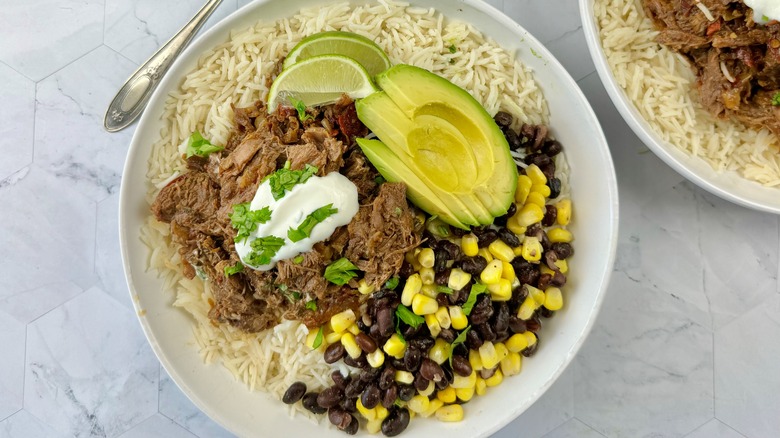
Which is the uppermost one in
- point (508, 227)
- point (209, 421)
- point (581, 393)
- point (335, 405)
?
point (508, 227)

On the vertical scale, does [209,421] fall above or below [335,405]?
below

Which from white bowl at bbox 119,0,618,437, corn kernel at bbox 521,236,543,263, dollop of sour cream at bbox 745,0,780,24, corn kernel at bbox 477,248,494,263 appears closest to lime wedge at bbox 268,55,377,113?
white bowl at bbox 119,0,618,437

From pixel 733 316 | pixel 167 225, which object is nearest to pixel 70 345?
pixel 167 225

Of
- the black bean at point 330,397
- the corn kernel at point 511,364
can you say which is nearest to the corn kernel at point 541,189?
the corn kernel at point 511,364

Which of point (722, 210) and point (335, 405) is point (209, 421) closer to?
point (335, 405)

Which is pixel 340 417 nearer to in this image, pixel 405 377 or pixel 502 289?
pixel 405 377

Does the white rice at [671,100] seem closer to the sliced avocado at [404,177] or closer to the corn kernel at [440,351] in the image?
the sliced avocado at [404,177]

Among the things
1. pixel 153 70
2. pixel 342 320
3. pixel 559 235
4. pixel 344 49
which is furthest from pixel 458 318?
pixel 153 70
